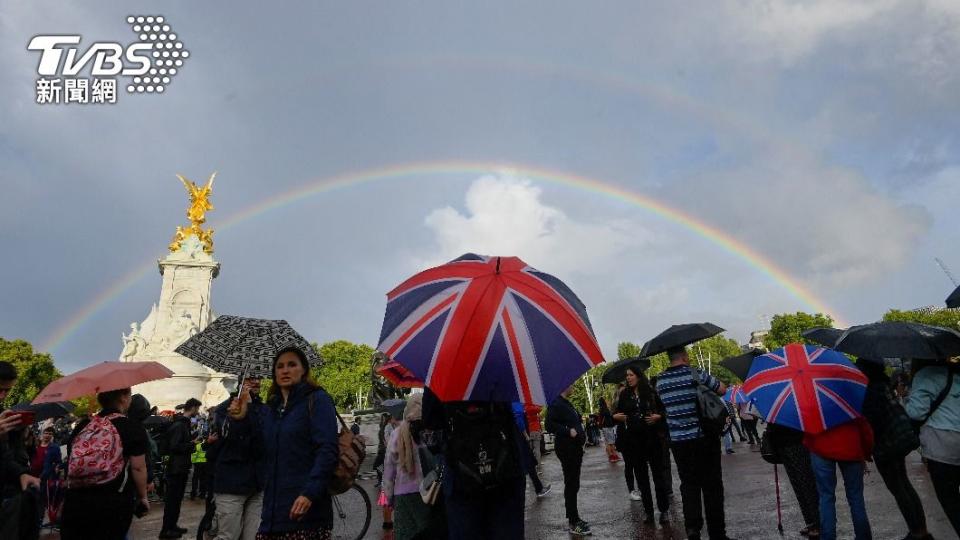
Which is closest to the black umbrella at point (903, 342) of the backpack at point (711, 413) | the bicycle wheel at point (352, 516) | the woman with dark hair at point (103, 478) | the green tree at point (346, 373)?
the backpack at point (711, 413)

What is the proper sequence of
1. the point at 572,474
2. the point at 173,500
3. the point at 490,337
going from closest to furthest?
the point at 490,337 < the point at 572,474 < the point at 173,500

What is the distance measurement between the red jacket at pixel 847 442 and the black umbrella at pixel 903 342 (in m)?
0.70

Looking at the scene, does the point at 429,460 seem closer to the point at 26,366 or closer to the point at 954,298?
the point at 954,298

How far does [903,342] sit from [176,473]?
32.3 feet

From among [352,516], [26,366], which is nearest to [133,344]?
A: [26,366]

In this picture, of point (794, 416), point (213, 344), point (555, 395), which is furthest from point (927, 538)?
point (213, 344)

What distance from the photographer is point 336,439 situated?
3795 mm

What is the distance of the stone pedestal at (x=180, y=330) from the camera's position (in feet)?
123

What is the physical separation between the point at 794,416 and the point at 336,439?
4.03 m

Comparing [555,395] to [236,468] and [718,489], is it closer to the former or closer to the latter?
[236,468]

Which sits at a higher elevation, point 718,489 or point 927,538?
point 718,489

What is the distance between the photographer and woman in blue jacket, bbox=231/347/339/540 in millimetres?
3631

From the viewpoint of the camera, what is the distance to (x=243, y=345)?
5.47 metres

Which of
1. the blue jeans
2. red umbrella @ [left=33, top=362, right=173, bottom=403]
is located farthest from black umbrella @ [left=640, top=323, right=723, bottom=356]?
red umbrella @ [left=33, top=362, right=173, bottom=403]
